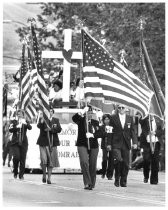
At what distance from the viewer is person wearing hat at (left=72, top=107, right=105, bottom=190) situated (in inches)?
836

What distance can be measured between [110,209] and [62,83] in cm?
1639

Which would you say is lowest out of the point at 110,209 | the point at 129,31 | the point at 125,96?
the point at 110,209

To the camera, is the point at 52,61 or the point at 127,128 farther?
the point at 52,61

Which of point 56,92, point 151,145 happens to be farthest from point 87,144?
point 56,92

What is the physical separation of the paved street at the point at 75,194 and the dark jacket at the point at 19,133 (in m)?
1.06

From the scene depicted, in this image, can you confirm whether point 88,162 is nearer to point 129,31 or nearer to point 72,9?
point 129,31

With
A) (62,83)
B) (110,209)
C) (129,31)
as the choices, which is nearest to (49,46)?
(129,31)

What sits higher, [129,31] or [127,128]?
[129,31]

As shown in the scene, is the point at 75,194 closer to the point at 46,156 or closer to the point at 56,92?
the point at 46,156

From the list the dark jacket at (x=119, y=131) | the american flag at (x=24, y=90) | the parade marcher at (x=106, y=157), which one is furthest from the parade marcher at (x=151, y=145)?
the american flag at (x=24, y=90)

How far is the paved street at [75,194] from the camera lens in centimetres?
1720

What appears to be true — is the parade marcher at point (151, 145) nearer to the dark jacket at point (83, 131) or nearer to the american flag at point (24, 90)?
the dark jacket at point (83, 131)

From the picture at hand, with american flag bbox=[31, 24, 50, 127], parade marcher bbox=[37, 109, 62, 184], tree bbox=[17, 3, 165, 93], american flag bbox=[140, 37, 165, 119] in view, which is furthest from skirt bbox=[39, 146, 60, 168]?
tree bbox=[17, 3, 165, 93]

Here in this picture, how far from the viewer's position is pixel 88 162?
21.4 meters
